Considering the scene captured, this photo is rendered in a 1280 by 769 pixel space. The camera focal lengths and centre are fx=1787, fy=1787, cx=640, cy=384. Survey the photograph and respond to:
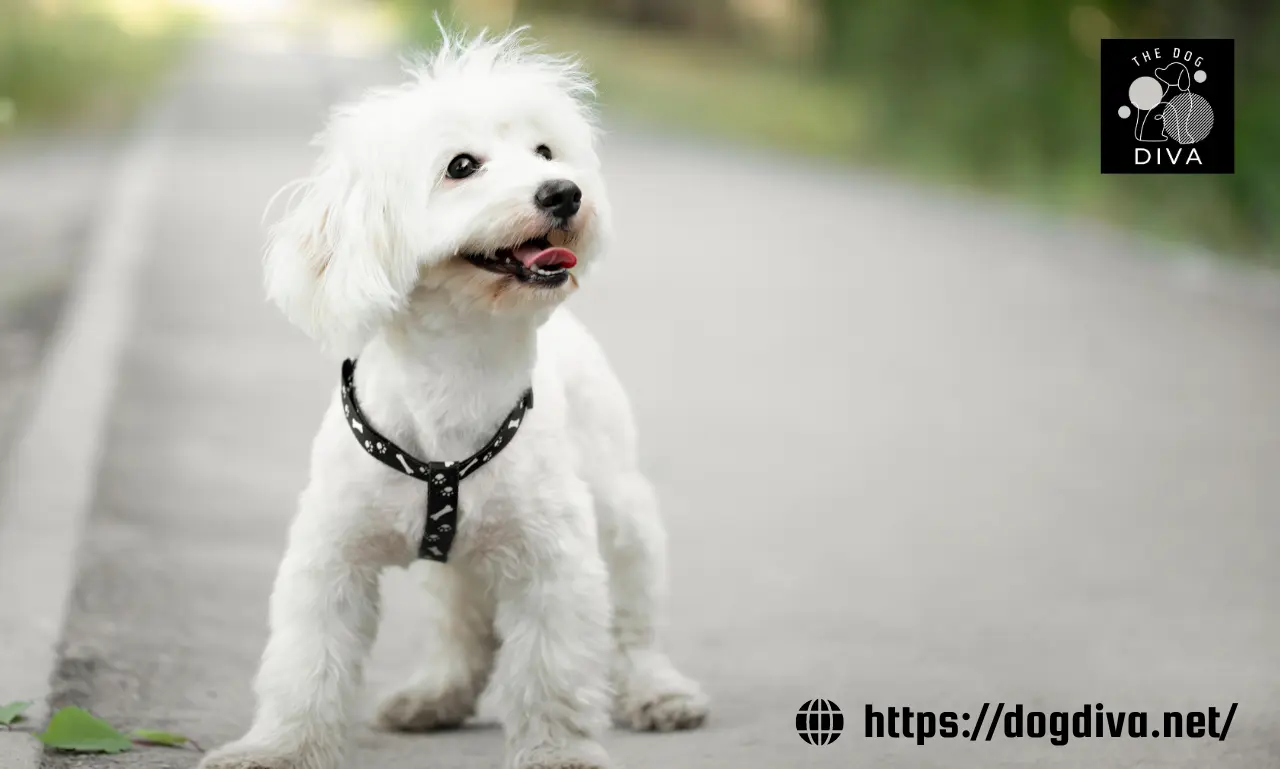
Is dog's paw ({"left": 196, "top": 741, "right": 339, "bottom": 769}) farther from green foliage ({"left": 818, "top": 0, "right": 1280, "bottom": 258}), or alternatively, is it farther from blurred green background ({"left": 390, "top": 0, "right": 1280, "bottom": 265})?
green foliage ({"left": 818, "top": 0, "right": 1280, "bottom": 258})

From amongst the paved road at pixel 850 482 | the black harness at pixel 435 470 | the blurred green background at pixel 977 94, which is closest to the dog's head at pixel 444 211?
the black harness at pixel 435 470

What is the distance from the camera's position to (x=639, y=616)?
4.82 m

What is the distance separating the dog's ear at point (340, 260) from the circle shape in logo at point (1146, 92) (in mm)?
5448

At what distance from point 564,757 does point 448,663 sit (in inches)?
29.9

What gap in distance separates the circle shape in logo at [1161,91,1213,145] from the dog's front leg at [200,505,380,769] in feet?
19.1

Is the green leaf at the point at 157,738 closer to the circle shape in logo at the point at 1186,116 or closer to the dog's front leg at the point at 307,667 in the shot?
the dog's front leg at the point at 307,667

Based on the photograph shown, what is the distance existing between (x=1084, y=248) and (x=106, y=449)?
30.0 ft

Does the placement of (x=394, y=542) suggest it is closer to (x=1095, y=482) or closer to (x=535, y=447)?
(x=535, y=447)

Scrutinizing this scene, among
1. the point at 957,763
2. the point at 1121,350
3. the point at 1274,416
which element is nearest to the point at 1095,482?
the point at 1274,416

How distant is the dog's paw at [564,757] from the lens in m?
4.14

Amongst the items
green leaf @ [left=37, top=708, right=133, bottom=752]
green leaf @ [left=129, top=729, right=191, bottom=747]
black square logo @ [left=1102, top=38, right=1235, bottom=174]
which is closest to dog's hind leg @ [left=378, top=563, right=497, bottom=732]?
green leaf @ [left=129, top=729, right=191, bottom=747]

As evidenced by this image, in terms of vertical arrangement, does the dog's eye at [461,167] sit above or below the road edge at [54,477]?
above

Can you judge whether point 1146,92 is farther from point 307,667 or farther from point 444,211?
point 307,667

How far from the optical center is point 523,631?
4.21 metres
